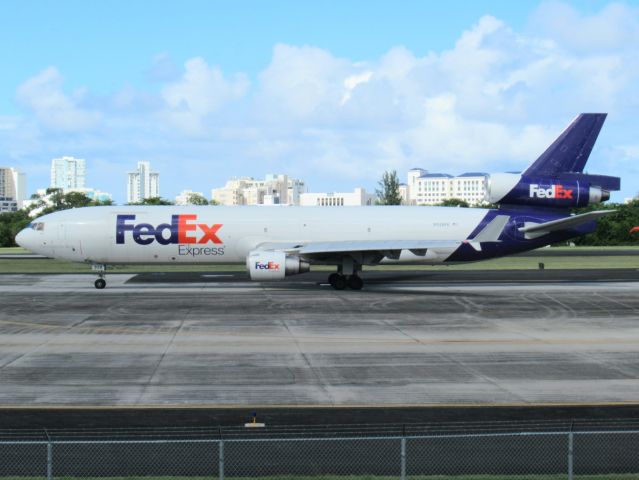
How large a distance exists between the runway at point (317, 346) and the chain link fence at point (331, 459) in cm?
311

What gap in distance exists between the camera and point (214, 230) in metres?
41.8

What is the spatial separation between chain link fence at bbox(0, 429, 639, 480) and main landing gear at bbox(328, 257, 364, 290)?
90.7ft

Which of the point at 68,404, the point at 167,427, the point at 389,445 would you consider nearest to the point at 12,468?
the point at 167,427

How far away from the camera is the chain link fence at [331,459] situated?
1186 cm

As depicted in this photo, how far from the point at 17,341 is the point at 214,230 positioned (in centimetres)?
1808

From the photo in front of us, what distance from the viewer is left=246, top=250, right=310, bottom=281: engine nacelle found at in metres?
38.6

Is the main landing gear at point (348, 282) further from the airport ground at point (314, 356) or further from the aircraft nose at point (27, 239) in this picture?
the aircraft nose at point (27, 239)

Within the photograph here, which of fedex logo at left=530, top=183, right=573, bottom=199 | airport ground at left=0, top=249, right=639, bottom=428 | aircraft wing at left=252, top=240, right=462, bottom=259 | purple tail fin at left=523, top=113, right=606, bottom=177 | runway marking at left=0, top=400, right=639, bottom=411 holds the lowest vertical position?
runway marking at left=0, top=400, right=639, bottom=411

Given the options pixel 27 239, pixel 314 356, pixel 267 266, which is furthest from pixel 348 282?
pixel 314 356

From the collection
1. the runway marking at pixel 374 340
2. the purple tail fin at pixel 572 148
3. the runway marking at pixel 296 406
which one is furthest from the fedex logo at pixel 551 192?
the runway marking at pixel 296 406

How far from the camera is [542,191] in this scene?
43.7 metres

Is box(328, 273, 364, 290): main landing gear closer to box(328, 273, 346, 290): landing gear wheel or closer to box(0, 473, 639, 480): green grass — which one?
box(328, 273, 346, 290): landing gear wheel

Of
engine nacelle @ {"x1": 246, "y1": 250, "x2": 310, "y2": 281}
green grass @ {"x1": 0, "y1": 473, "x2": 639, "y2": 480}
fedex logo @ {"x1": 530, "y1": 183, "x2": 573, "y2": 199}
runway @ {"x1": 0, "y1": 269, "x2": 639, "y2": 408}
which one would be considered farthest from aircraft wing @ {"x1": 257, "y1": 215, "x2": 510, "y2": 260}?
green grass @ {"x1": 0, "y1": 473, "x2": 639, "y2": 480}

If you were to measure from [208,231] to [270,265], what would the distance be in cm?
529
